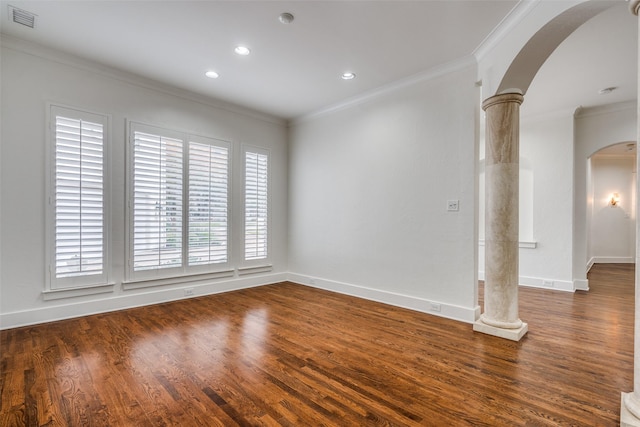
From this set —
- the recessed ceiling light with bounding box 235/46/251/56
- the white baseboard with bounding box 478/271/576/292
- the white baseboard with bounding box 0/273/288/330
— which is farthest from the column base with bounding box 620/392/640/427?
the white baseboard with bounding box 0/273/288/330

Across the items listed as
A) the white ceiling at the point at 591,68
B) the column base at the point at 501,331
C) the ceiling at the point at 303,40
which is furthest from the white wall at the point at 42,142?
the white ceiling at the point at 591,68

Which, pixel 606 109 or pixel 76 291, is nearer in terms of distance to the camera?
pixel 76 291

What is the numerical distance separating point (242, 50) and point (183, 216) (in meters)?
2.49

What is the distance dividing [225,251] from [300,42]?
3376 millimetres

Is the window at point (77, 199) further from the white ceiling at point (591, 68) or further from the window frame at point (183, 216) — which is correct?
the white ceiling at point (591, 68)

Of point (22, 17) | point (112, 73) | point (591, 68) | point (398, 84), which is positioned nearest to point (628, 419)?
point (398, 84)

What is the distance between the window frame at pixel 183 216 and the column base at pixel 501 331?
3773 mm

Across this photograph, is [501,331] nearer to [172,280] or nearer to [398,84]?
[398,84]

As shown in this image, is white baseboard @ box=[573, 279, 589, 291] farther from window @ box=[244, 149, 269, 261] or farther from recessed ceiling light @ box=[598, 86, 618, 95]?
window @ box=[244, 149, 269, 261]

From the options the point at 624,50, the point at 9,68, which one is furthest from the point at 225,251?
the point at 624,50

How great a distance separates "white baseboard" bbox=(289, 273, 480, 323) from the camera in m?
3.53

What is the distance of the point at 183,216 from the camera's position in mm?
4457

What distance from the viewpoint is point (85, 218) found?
3.60m

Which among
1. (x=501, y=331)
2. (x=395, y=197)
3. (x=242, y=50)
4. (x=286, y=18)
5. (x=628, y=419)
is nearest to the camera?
(x=628, y=419)
